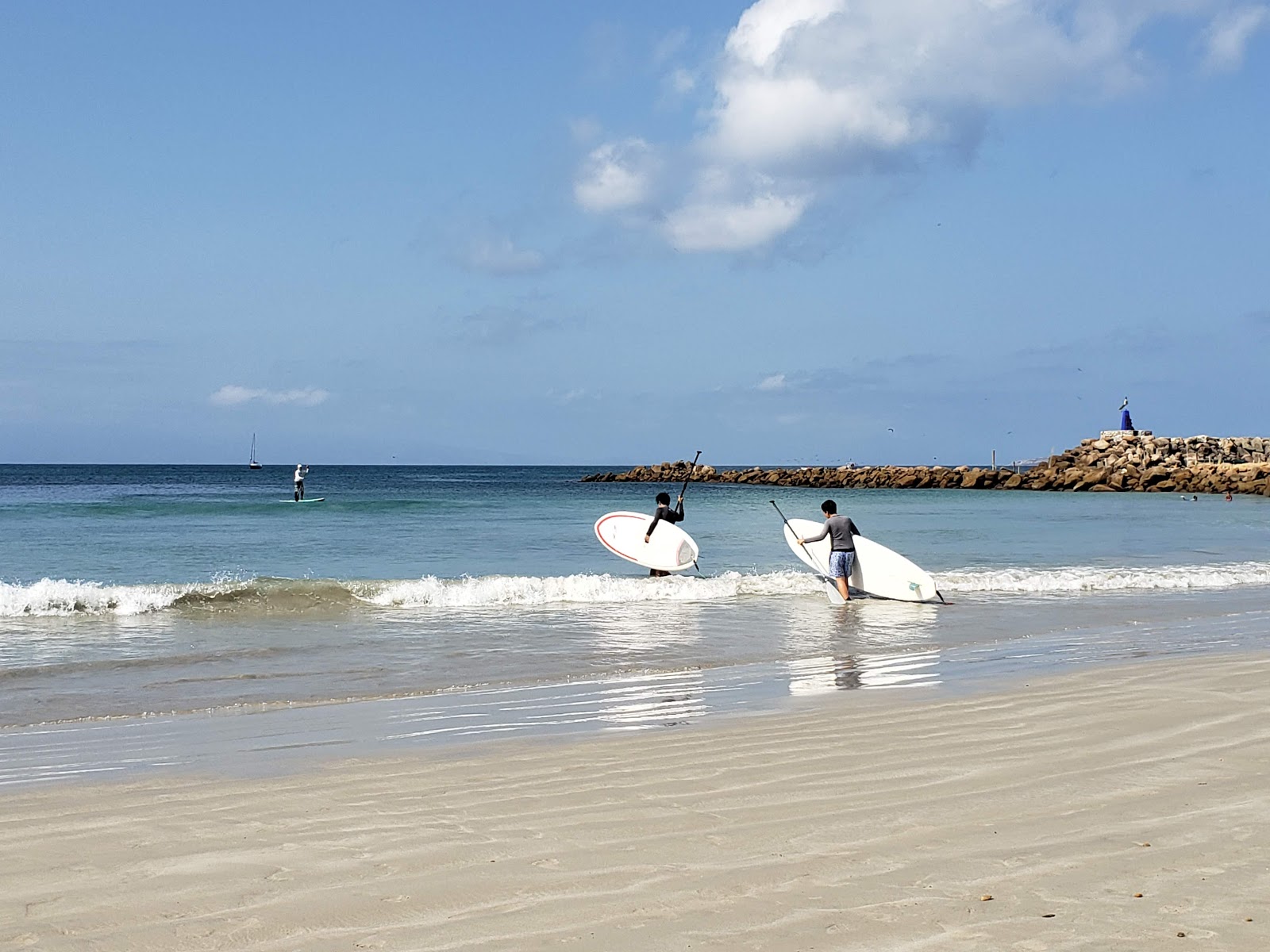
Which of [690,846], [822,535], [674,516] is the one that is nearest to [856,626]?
[822,535]

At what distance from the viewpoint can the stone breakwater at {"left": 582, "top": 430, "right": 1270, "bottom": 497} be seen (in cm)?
5059

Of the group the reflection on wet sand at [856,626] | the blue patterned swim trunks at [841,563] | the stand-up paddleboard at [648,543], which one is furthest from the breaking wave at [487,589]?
the reflection on wet sand at [856,626]

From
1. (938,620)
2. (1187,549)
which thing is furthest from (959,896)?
(1187,549)

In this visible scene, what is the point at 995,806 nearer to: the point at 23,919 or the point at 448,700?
the point at 23,919

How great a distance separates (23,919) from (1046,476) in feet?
192

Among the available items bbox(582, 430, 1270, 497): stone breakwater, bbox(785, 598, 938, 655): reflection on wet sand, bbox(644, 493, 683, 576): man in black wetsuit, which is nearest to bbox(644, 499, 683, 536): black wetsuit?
bbox(644, 493, 683, 576): man in black wetsuit

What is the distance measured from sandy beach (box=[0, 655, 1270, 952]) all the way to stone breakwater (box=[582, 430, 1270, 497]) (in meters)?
48.7

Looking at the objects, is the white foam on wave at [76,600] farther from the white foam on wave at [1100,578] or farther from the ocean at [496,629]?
the white foam on wave at [1100,578]

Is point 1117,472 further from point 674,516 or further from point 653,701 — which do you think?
point 653,701

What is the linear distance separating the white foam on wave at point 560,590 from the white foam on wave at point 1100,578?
2.83 m

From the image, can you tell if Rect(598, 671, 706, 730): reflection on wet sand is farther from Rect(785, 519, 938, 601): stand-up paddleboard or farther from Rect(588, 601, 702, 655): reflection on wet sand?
Rect(785, 519, 938, 601): stand-up paddleboard

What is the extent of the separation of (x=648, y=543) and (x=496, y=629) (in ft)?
20.9

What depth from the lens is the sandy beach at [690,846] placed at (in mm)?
3391

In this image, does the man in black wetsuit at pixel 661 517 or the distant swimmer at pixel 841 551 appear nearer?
the distant swimmer at pixel 841 551
